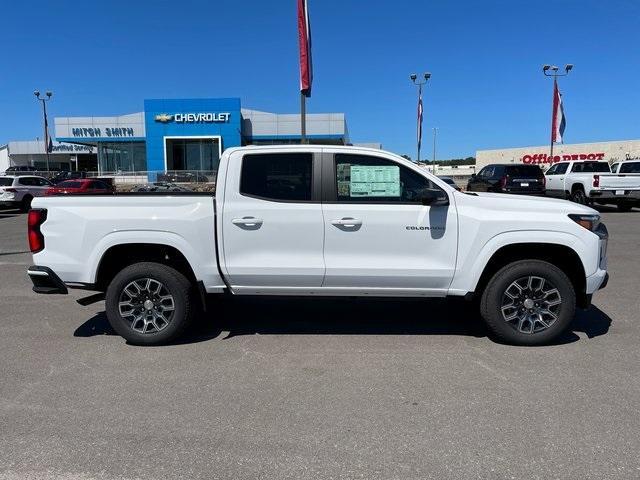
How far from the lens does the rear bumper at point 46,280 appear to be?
5.00m

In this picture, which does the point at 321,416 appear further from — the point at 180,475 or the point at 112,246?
the point at 112,246

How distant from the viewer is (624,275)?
8.28m

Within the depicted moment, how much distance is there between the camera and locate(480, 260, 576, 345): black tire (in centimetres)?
487

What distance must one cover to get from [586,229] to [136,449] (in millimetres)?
4197

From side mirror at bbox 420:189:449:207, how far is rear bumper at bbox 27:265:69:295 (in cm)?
354

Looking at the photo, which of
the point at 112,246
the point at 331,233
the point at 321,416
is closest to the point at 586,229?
the point at 331,233

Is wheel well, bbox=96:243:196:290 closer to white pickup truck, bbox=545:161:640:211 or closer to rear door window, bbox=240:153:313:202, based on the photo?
rear door window, bbox=240:153:313:202

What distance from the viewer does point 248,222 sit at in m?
4.90

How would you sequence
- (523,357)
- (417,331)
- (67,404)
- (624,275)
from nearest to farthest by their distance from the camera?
1. (67,404)
2. (523,357)
3. (417,331)
4. (624,275)

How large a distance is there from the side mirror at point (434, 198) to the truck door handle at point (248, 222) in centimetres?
153

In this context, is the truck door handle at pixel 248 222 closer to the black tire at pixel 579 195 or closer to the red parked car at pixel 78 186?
the black tire at pixel 579 195

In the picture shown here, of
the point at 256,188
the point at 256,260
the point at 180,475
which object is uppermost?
the point at 256,188

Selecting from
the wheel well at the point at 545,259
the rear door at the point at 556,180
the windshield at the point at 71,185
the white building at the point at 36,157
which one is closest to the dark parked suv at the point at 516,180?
the rear door at the point at 556,180

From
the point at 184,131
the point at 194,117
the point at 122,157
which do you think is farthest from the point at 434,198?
the point at 122,157
